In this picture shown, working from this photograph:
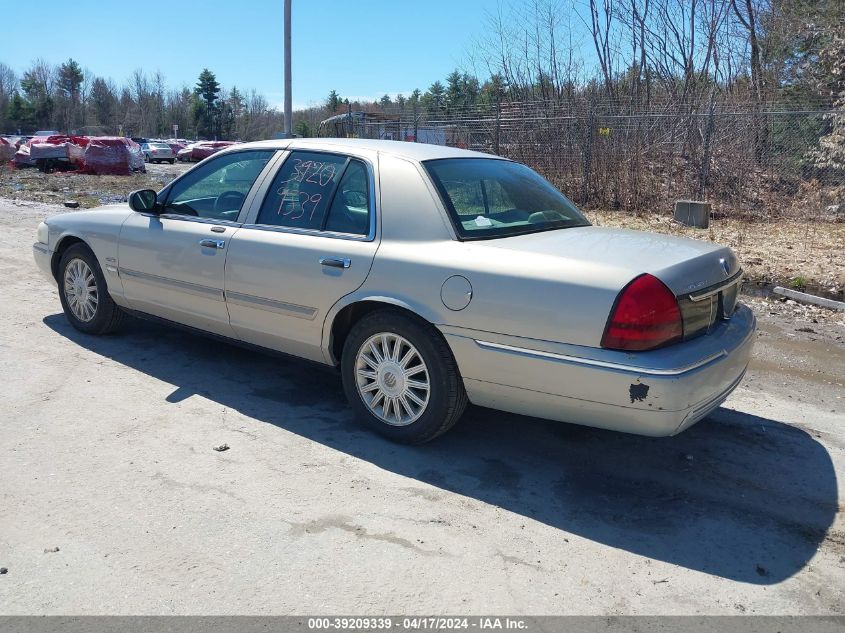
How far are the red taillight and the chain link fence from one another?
10826mm

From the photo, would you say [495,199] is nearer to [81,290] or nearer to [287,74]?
[81,290]

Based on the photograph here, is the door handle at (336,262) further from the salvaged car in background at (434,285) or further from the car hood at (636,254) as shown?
the car hood at (636,254)

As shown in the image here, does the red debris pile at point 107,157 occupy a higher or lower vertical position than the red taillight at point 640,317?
higher

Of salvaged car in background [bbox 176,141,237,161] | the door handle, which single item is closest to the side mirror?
the door handle

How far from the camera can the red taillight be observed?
10.7 feet

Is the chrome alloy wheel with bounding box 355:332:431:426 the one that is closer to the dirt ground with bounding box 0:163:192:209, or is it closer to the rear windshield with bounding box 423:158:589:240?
the rear windshield with bounding box 423:158:589:240

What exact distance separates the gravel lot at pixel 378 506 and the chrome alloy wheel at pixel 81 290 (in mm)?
744

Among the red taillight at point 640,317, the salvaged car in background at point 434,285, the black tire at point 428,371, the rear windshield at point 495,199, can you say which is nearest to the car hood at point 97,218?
the salvaged car in background at point 434,285

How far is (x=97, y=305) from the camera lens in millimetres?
5711

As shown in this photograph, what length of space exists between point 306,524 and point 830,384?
402 cm

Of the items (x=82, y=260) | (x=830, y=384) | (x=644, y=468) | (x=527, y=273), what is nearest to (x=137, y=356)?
(x=82, y=260)

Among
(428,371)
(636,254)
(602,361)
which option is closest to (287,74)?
(428,371)

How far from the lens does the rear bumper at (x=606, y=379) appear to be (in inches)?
129

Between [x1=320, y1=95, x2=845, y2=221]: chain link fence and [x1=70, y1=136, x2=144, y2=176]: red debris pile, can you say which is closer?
[x1=320, y1=95, x2=845, y2=221]: chain link fence
